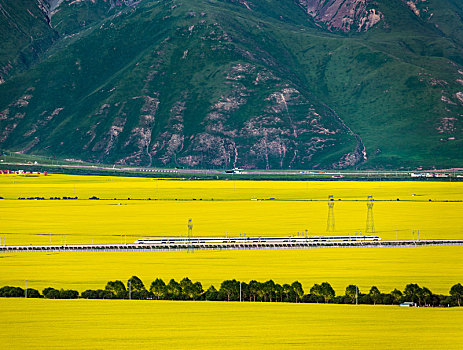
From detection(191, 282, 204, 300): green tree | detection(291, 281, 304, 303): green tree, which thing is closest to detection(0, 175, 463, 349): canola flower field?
detection(191, 282, 204, 300): green tree

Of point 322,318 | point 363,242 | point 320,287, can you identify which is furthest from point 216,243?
point 322,318

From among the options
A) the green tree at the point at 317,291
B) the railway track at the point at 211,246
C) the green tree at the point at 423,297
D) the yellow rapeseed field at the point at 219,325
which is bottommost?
the yellow rapeseed field at the point at 219,325

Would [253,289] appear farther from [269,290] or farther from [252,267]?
[252,267]

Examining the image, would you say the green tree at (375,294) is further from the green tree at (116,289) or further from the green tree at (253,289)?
the green tree at (116,289)

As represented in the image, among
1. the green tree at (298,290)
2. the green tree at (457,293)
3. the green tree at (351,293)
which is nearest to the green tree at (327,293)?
the green tree at (351,293)

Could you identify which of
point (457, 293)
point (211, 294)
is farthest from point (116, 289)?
point (457, 293)
